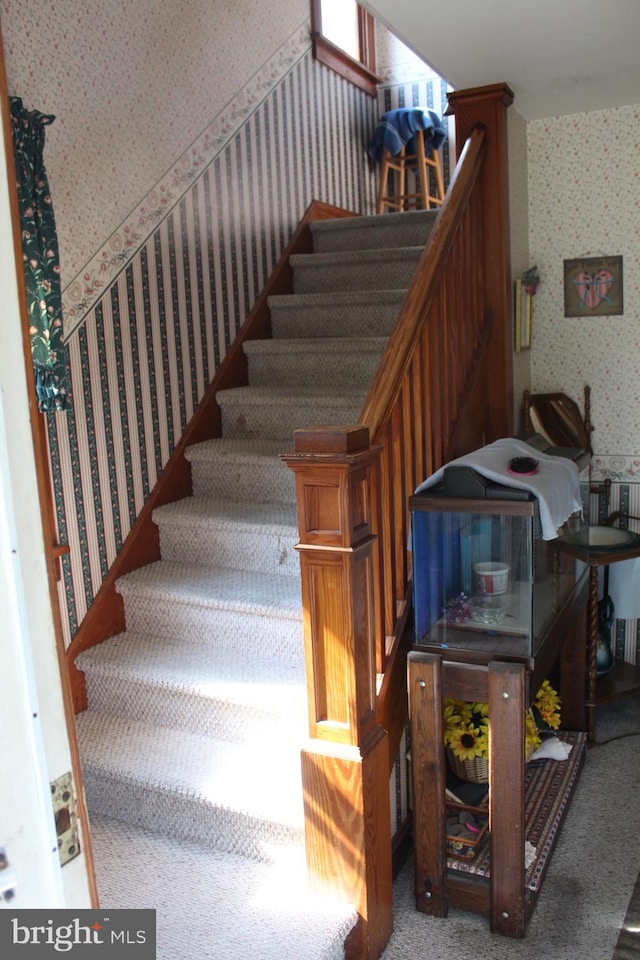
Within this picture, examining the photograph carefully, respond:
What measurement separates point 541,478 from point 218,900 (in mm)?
1383

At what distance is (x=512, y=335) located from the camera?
133 inches

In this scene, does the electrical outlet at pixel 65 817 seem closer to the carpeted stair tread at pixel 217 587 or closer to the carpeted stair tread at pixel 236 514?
the carpeted stair tread at pixel 217 587

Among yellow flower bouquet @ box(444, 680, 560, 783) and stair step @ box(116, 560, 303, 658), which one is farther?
stair step @ box(116, 560, 303, 658)

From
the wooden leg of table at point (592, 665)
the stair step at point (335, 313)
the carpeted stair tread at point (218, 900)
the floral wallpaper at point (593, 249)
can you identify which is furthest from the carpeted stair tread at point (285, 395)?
the carpeted stair tread at point (218, 900)

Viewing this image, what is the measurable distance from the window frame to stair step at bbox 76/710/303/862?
360 cm

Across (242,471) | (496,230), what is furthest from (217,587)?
(496,230)

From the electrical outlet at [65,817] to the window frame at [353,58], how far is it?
14.4 ft

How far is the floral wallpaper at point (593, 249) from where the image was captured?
3.45m

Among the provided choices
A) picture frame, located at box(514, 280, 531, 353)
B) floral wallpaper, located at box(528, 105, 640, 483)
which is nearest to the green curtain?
picture frame, located at box(514, 280, 531, 353)

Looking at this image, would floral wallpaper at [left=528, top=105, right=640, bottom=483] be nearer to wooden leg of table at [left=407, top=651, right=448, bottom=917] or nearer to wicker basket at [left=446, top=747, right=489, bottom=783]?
wicker basket at [left=446, top=747, right=489, bottom=783]

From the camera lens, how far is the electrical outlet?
95cm

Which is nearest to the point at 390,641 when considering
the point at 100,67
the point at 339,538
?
the point at 339,538

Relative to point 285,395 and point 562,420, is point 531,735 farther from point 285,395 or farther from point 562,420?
point 285,395

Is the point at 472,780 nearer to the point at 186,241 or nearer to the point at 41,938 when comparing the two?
the point at 41,938
